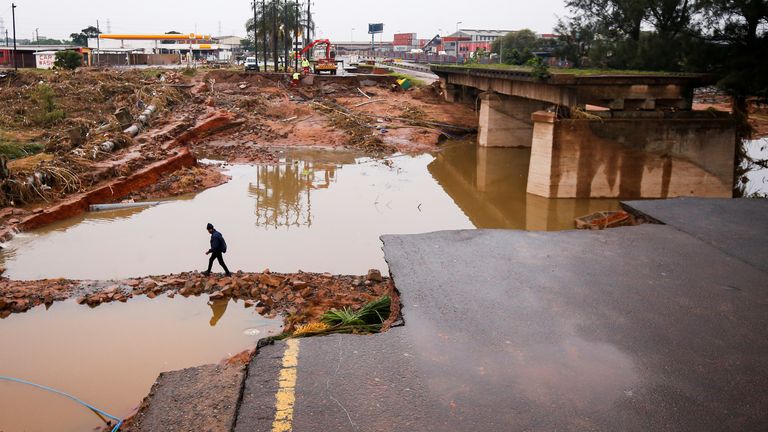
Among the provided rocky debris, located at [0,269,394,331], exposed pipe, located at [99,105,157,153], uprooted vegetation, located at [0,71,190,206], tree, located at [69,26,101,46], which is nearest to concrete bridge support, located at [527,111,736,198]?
rocky debris, located at [0,269,394,331]

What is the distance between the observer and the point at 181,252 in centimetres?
1505

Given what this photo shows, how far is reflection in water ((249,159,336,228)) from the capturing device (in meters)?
19.3

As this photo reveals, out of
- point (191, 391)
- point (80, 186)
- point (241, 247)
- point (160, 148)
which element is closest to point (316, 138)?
point (160, 148)

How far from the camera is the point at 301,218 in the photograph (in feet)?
63.6

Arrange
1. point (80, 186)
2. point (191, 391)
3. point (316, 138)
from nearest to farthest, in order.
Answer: point (191, 391) < point (80, 186) < point (316, 138)

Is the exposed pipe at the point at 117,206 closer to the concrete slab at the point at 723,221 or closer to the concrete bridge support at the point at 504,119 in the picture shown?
the concrete slab at the point at 723,221

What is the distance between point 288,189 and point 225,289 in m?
13.2

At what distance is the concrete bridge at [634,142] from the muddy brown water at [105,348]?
14664 millimetres

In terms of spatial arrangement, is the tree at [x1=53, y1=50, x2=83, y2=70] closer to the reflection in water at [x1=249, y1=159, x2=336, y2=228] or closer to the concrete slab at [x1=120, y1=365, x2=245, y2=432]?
the reflection in water at [x1=249, y1=159, x2=336, y2=228]

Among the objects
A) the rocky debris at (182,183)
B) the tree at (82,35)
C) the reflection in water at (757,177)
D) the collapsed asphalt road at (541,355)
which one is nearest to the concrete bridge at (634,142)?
the reflection in water at (757,177)

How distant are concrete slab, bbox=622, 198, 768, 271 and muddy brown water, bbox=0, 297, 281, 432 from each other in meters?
6.78

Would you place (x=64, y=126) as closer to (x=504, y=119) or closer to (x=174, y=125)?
(x=174, y=125)

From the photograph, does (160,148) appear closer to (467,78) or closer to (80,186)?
(80,186)

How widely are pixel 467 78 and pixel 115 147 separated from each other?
888 inches
